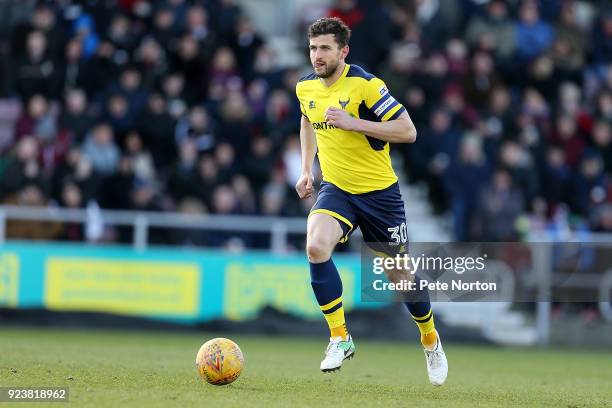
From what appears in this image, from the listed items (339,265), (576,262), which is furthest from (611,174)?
(339,265)

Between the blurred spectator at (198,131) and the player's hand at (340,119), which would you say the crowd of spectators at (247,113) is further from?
the player's hand at (340,119)

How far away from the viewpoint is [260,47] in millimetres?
19094

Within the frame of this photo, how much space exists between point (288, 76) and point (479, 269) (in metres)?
6.10

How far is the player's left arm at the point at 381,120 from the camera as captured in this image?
8.87 metres

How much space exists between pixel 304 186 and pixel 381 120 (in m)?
0.82

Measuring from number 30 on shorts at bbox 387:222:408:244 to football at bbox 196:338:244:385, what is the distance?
1644mm

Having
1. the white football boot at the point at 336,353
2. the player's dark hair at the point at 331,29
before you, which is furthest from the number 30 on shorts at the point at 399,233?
the player's dark hair at the point at 331,29

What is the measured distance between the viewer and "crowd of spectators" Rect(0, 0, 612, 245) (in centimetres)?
1686

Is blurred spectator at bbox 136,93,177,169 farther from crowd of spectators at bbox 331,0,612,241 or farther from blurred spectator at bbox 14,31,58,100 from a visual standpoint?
crowd of spectators at bbox 331,0,612,241

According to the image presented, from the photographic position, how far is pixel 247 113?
17969 mm

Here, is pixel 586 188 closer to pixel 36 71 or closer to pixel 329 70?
pixel 36 71

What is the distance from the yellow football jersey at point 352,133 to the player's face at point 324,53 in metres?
0.22

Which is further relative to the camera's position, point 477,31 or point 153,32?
point 477,31

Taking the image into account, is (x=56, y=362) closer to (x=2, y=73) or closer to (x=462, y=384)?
(x=462, y=384)
